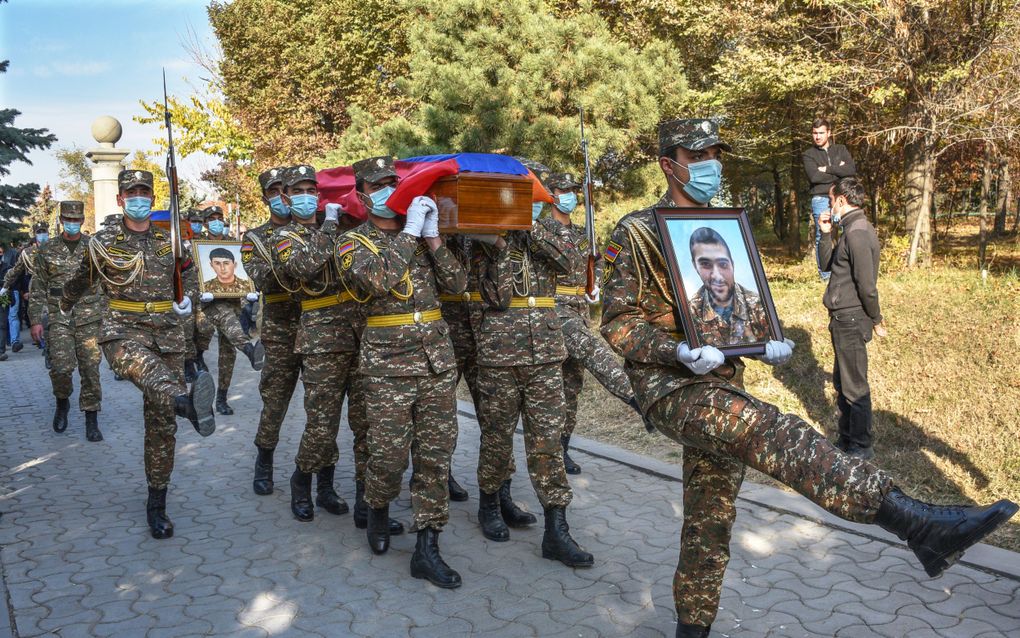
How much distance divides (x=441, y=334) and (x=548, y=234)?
962mm

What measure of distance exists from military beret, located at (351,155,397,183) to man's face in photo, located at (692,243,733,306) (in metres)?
2.33

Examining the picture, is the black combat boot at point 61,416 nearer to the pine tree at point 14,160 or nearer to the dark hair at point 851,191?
the pine tree at point 14,160

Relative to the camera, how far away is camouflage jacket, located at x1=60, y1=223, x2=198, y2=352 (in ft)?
21.5

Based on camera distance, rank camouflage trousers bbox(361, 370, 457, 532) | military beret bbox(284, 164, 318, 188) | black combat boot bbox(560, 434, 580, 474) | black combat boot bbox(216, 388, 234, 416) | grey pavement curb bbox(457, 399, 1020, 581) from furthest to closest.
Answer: black combat boot bbox(216, 388, 234, 416)
black combat boot bbox(560, 434, 580, 474)
military beret bbox(284, 164, 318, 188)
camouflage trousers bbox(361, 370, 457, 532)
grey pavement curb bbox(457, 399, 1020, 581)

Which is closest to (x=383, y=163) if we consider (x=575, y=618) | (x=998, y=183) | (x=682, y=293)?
(x=682, y=293)

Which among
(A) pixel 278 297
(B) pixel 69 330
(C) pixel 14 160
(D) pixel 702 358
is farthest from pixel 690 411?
(C) pixel 14 160

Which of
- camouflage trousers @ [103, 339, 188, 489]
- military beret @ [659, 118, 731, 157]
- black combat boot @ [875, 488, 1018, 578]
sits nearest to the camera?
black combat boot @ [875, 488, 1018, 578]

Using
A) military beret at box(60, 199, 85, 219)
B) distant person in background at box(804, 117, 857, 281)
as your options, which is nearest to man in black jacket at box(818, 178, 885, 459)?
distant person in background at box(804, 117, 857, 281)

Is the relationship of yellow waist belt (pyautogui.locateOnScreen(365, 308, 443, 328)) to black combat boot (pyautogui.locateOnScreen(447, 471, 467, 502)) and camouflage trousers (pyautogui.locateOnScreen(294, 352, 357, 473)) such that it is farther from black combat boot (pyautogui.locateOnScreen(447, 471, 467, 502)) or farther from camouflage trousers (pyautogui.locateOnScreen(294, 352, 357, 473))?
black combat boot (pyautogui.locateOnScreen(447, 471, 467, 502))

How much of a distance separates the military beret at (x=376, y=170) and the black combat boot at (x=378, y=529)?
2058 millimetres

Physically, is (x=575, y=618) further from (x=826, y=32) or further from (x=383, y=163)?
(x=826, y=32)

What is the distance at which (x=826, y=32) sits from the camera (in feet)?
51.6

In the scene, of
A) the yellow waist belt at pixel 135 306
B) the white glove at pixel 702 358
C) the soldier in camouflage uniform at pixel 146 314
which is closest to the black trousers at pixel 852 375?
the white glove at pixel 702 358

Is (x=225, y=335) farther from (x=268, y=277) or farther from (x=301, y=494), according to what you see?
(x=301, y=494)
